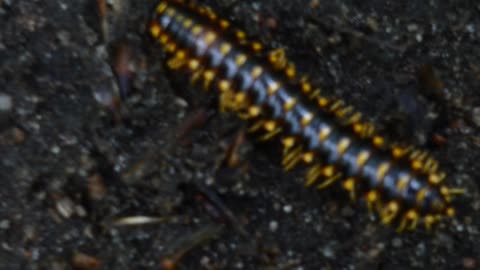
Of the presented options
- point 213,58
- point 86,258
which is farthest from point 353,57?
point 86,258

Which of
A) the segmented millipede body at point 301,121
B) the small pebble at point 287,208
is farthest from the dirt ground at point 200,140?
the segmented millipede body at point 301,121

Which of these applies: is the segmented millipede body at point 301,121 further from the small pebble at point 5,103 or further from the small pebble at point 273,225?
the small pebble at point 5,103

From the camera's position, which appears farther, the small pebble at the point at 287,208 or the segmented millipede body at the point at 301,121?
the small pebble at the point at 287,208

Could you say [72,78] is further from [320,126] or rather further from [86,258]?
[320,126]

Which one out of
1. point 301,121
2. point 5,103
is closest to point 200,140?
point 301,121

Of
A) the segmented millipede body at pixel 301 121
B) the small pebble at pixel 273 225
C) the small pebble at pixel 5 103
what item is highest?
the segmented millipede body at pixel 301 121

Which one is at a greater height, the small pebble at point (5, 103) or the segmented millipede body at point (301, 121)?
the segmented millipede body at point (301, 121)

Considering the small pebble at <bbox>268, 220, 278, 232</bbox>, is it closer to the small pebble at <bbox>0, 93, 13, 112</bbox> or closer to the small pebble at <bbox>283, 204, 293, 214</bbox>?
the small pebble at <bbox>283, 204, 293, 214</bbox>
